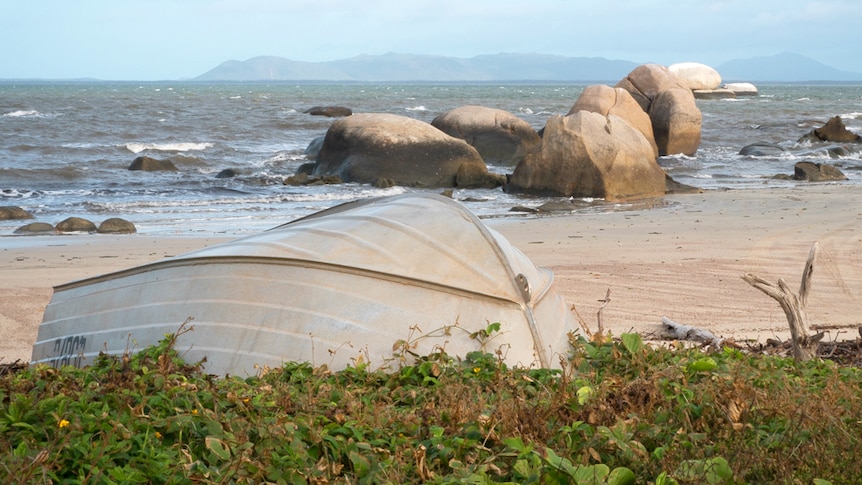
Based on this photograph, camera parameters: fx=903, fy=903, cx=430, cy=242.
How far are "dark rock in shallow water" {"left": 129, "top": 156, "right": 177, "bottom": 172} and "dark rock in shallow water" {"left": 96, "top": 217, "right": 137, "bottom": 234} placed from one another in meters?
8.83

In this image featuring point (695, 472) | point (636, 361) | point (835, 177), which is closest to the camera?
point (695, 472)

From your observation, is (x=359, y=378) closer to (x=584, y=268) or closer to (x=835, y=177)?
(x=584, y=268)

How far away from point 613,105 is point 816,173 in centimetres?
491

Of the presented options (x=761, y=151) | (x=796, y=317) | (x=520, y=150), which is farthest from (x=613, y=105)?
(x=796, y=317)

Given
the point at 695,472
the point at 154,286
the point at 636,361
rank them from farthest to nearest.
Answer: the point at 154,286 < the point at 636,361 < the point at 695,472

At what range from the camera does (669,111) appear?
24.5 metres

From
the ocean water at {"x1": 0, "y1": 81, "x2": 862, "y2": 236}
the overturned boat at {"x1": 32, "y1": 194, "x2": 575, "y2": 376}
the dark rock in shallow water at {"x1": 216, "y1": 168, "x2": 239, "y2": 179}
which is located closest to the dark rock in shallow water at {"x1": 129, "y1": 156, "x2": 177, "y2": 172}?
the ocean water at {"x1": 0, "y1": 81, "x2": 862, "y2": 236}

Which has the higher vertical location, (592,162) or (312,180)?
(592,162)

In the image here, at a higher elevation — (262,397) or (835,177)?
(262,397)

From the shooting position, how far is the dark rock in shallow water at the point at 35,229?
12.0 meters

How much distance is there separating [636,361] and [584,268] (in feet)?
15.1

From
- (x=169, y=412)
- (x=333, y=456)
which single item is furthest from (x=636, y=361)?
(x=169, y=412)

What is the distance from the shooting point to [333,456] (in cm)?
296

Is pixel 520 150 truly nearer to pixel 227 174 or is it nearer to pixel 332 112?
pixel 227 174
